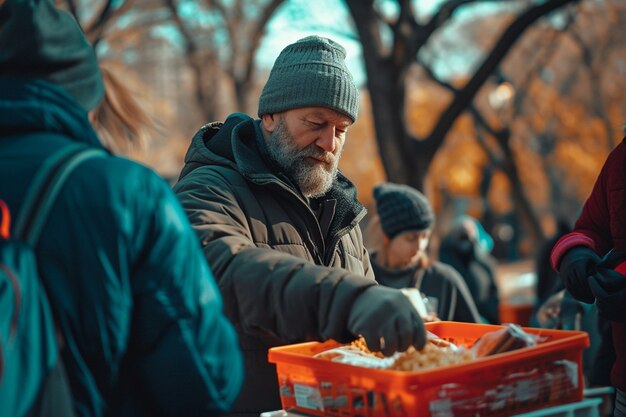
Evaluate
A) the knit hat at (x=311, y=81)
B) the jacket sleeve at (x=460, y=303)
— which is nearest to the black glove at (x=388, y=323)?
the knit hat at (x=311, y=81)

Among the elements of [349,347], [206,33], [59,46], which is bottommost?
[349,347]

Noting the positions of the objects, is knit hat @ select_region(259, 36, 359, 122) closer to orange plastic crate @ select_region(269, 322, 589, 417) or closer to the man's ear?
the man's ear

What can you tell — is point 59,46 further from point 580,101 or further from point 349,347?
point 580,101

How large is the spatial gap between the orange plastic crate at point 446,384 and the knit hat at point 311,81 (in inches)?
44.9

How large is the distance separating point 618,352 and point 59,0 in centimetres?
907

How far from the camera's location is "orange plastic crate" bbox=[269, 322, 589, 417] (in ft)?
7.31

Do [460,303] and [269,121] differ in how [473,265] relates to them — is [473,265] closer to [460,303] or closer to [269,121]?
[460,303]

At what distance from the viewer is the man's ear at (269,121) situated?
3592mm

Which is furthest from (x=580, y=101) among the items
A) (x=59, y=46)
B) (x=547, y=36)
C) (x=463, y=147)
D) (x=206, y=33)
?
(x=59, y=46)

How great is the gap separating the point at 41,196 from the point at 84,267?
0.18m

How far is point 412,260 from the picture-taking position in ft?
20.4

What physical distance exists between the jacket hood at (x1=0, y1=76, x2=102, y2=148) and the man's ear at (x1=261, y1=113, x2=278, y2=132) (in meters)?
1.50

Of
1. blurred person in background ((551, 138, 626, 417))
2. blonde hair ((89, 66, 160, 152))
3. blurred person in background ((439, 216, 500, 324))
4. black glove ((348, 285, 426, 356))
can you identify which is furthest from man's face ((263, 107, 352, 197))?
blurred person in background ((439, 216, 500, 324))

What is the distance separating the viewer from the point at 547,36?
19.7 metres
